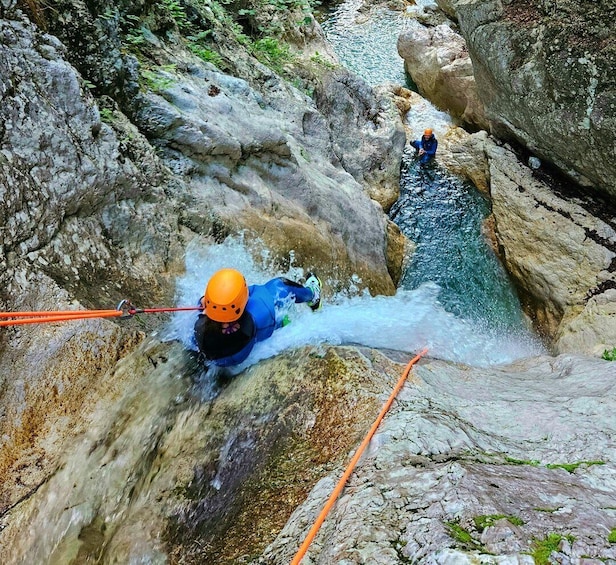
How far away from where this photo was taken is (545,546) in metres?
1.91

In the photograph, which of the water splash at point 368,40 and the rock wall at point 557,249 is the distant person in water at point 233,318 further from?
the water splash at point 368,40

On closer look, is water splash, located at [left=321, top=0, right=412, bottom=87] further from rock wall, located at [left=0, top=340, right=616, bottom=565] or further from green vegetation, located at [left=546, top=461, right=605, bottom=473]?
green vegetation, located at [left=546, top=461, right=605, bottom=473]

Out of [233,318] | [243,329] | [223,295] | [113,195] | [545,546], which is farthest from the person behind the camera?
[113,195]

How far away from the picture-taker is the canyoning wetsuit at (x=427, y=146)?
12.5 metres

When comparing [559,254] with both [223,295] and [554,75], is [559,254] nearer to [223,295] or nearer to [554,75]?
[554,75]

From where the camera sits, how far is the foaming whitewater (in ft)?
15.9

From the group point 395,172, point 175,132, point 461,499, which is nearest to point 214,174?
point 175,132

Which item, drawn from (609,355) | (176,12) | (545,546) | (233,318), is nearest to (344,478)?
(545,546)

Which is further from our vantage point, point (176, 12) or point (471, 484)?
point (176, 12)

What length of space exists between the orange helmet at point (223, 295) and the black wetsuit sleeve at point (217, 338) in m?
0.14

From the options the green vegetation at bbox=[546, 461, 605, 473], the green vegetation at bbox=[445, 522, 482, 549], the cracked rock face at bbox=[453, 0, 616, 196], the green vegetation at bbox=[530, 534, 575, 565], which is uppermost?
the cracked rock face at bbox=[453, 0, 616, 196]

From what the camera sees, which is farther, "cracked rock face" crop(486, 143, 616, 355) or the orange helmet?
"cracked rock face" crop(486, 143, 616, 355)

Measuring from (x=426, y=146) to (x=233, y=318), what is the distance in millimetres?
10328

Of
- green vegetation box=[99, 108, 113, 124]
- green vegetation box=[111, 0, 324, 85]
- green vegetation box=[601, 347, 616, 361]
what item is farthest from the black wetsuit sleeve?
green vegetation box=[601, 347, 616, 361]
